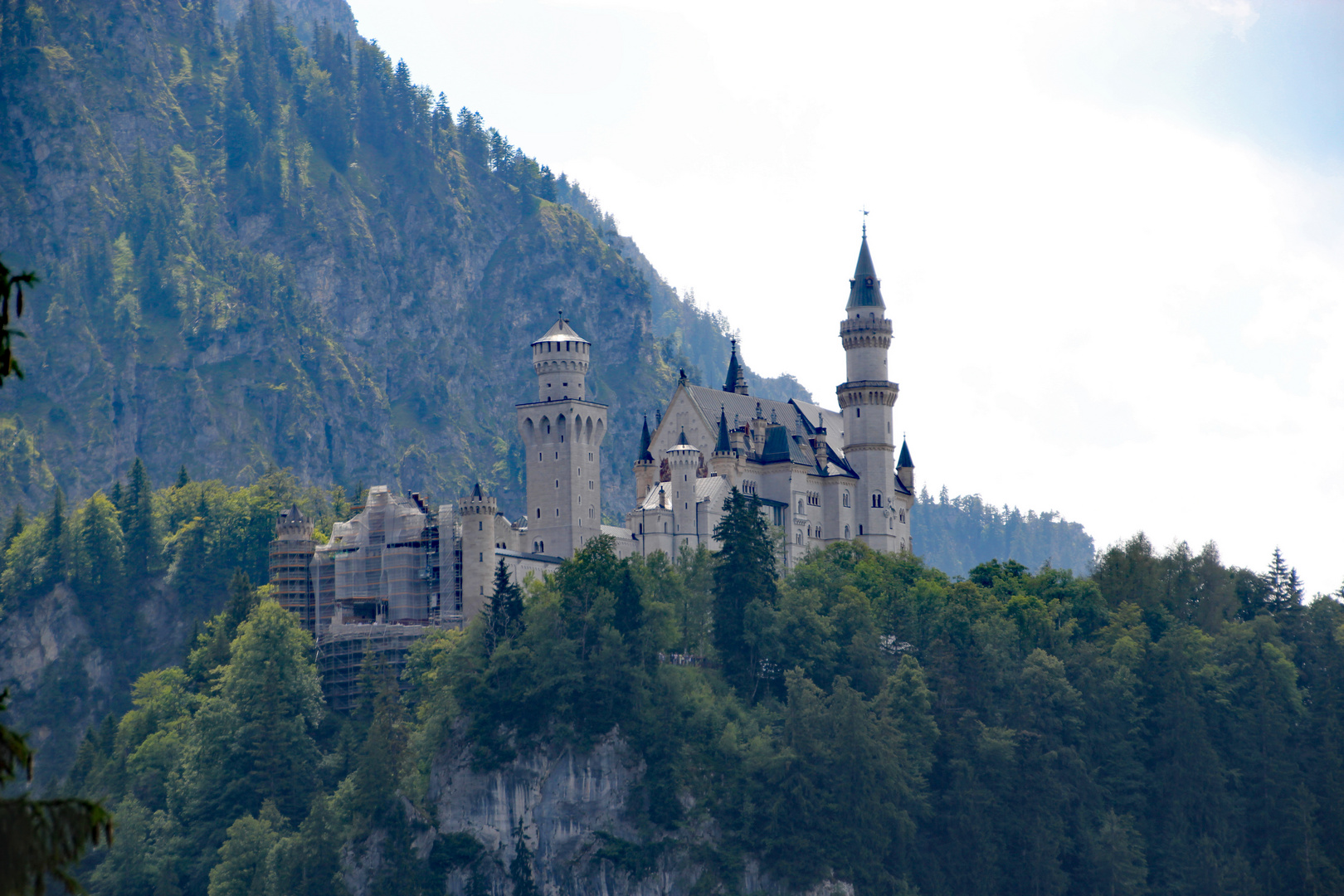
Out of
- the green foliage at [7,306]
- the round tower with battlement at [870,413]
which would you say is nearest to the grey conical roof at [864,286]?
the round tower with battlement at [870,413]

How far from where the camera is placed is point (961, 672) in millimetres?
110188

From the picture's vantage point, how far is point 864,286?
459ft

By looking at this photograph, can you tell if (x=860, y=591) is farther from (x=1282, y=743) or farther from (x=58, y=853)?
(x=58, y=853)

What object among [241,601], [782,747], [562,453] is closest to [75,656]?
[241,601]

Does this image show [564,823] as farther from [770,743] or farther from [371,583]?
[371,583]

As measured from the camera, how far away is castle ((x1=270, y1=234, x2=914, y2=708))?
4333 inches

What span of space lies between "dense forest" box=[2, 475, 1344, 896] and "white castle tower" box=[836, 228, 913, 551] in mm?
13923

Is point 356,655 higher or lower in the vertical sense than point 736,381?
lower

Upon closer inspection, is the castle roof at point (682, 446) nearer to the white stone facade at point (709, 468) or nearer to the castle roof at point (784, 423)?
the white stone facade at point (709, 468)

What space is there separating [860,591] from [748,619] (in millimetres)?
12461

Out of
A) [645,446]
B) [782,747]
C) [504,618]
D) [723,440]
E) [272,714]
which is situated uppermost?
[645,446]

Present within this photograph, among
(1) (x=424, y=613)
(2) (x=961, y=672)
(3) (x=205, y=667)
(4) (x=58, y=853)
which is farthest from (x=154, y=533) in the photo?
(4) (x=58, y=853)

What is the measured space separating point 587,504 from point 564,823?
24.5 m

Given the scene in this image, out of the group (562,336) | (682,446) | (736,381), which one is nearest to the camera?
(562,336)
